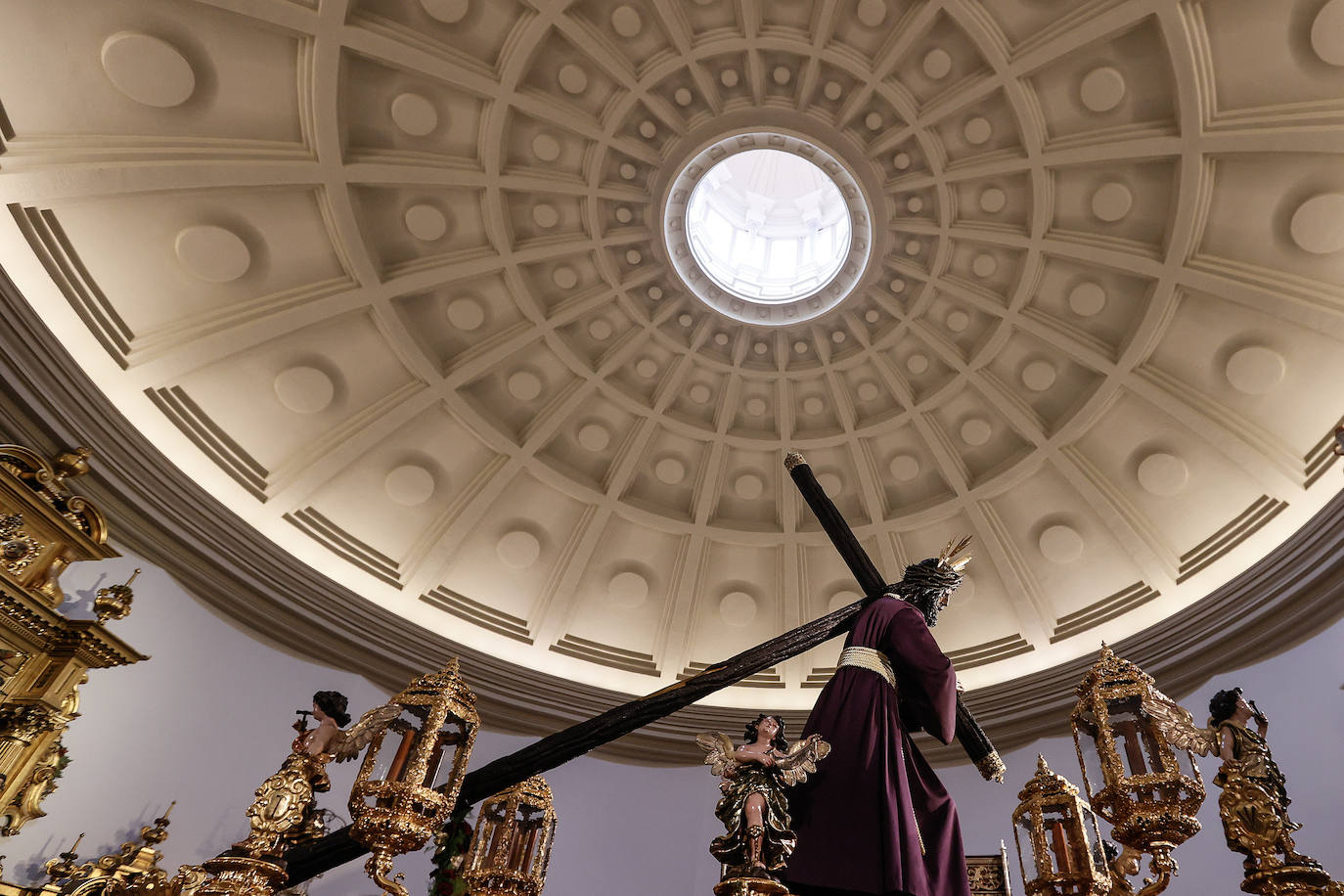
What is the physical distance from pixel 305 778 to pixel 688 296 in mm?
12809

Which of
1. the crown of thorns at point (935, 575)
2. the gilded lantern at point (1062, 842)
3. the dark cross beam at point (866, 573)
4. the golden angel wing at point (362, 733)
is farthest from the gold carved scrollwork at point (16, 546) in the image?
the gilded lantern at point (1062, 842)

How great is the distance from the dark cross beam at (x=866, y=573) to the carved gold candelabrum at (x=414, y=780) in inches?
142

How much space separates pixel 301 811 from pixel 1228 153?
565 inches

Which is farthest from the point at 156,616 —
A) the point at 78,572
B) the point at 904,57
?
the point at 904,57

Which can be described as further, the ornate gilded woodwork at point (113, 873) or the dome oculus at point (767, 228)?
the dome oculus at point (767, 228)

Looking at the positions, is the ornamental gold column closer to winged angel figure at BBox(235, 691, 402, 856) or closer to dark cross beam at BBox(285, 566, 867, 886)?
winged angel figure at BBox(235, 691, 402, 856)

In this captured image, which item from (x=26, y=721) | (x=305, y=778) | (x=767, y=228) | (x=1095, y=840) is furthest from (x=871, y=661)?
(x=767, y=228)

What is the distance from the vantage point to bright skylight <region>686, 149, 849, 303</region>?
56.7ft

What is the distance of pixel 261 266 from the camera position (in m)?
13.3

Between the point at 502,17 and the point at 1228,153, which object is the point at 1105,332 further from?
the point at 502,17

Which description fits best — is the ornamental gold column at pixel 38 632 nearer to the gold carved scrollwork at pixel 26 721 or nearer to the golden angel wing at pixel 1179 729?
the gold carved scrollwork at pixel 26 721

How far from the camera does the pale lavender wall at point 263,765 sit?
1006 cm

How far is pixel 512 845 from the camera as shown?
8.22 metres

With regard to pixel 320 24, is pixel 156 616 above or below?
below
